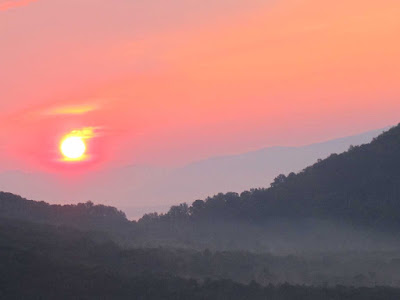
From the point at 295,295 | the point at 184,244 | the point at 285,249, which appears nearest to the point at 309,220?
the point at 285,249

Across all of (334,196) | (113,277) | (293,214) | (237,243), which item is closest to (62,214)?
(237,243)

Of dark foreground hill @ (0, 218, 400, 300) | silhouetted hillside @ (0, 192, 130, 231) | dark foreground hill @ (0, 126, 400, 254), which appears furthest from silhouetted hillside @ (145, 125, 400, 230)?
dark foreground hill @ (0, 218, 400, 300)

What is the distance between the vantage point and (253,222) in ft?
195

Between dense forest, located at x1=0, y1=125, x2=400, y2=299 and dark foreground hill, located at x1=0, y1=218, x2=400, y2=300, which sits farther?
dense forest, located at x1=0, y1=125, x2=400, y2=299

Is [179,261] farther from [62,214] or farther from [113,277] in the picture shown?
[62,214]

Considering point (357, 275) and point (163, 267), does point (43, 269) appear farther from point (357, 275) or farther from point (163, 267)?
point (357, 275)

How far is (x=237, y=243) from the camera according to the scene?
53.7 metres

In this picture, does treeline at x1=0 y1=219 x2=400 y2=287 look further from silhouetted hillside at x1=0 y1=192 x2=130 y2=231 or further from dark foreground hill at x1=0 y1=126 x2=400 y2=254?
silhouetted hillside at x1=0 y1=192 x2=130 y2=231

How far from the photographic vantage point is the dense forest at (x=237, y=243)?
32750mm

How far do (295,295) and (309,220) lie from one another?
26.2m

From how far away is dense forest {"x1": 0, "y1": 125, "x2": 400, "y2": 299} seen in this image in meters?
32.8

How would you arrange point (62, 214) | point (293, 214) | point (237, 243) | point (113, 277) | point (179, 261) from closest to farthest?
1. point (113, 277)
2. point (179, 261)
3. point (237, 243)
4. point (62, 214)
5. point (293, 214)

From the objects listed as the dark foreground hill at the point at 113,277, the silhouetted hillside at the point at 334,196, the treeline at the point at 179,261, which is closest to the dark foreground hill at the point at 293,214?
the silhouetted hillside at the point at 334,196

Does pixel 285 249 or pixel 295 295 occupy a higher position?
pixel 285 249
